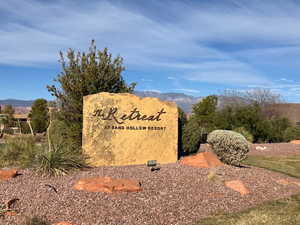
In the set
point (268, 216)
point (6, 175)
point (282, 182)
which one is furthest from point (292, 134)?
point (6, 175)

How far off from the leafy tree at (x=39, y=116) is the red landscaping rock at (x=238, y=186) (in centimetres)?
2390

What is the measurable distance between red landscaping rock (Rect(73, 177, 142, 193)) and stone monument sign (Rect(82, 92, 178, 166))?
2801 millimetres

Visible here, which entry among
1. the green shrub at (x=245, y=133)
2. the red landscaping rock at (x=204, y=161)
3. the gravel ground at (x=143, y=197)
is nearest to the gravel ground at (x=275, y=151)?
the green shrub at (x=245, y=133)

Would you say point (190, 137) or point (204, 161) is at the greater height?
point (190, 137)

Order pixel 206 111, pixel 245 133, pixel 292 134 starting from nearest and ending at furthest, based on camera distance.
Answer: pixel 245 133, pixel 292 134, pixel 206 111

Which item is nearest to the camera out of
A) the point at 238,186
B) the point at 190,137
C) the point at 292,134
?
the point at 238,186

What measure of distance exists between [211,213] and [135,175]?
269 cm

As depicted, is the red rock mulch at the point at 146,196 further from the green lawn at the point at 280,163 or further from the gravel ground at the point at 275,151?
the gravel ground at the point at 275,151

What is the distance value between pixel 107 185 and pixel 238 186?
3539mm

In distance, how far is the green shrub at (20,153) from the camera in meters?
9.95

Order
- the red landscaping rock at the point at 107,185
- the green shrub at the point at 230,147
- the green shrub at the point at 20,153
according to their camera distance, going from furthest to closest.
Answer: the green shrub at the point at 230,147 < the green shrub at the point at 20,153 < the red landscaping rock at the point at 107,185

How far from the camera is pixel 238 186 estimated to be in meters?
8.89

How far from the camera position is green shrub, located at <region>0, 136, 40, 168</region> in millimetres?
9953

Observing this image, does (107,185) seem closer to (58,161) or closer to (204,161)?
(58,161)
